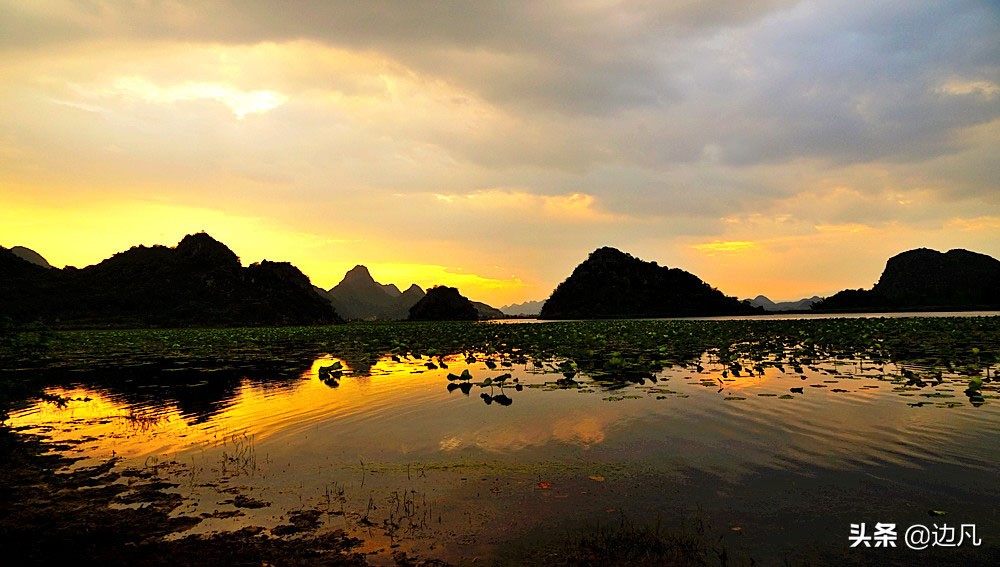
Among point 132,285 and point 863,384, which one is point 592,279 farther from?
point 863,384

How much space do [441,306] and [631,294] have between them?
71.6 meters

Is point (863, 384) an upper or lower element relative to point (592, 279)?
lower

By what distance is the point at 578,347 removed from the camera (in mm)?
34812

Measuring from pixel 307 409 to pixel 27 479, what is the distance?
728 cm

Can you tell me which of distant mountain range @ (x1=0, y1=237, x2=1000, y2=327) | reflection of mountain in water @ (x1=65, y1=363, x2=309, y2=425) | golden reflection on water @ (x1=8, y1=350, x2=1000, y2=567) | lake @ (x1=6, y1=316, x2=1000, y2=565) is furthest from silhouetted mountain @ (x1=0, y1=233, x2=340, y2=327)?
golden reflection on water @ (x1=8, y1=350, x2=1000, y2=567)

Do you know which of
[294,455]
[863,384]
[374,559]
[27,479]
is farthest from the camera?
[863,384]

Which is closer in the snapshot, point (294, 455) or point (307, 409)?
point (294, 455)

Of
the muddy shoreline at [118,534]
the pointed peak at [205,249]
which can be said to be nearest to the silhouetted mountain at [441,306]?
the pointed peak at [205,249]

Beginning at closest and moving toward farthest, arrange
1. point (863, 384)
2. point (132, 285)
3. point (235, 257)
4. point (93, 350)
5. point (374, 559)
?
point (374, 559) → point (863, 384) → point (93, 350) → point (132, 285) → point (235, 257)

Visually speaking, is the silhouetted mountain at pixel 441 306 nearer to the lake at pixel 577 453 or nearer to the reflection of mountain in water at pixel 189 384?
the reflection of mountain in water at pixel 189 384

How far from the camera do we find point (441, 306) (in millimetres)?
185750

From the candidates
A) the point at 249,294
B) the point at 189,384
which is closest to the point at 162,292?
the point at 249,294

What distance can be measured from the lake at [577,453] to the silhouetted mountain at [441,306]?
16157 centimetres

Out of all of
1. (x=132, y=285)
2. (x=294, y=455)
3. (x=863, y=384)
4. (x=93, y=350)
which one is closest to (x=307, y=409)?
(x=294, y=455)
